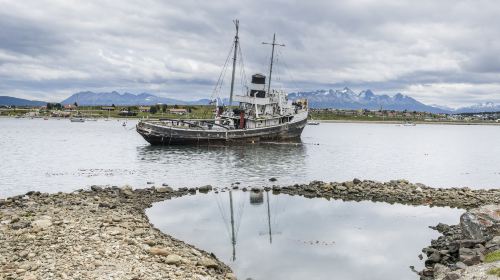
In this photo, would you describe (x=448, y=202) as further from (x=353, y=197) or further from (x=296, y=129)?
(x=296, y=129)

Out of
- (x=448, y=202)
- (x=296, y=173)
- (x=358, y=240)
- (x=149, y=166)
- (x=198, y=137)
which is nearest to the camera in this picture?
(x=358, y=240)

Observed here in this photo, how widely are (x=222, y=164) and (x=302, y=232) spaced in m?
32.5

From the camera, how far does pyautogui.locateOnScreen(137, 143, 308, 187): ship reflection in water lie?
46.0 metres

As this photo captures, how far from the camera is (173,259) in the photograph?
16.9m

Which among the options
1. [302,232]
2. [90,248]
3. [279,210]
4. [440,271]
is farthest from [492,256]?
[279,210]

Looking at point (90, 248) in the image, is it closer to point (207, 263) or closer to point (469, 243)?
point (207, 263)

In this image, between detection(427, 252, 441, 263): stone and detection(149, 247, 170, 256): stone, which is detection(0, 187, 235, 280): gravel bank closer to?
detection(149, 247, 170, 256): stone

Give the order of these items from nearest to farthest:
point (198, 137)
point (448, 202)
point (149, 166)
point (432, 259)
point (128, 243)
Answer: point (128, 243), point (432, 259), point (448, 202), point (149, 166), point (198, 137)

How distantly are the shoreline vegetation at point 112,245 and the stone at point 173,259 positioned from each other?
1.4 inches

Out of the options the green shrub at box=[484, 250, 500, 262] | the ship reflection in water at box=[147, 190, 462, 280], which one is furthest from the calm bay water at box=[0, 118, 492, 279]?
the green shrub at box=[484, 250, 500, 262]

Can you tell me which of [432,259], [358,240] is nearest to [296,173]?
[358,240]

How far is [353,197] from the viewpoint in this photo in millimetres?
36125

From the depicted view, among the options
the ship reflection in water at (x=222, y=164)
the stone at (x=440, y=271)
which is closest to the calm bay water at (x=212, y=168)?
the ship reflection in water at (x=222, y=164)

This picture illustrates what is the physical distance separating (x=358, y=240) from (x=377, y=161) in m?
47.5
